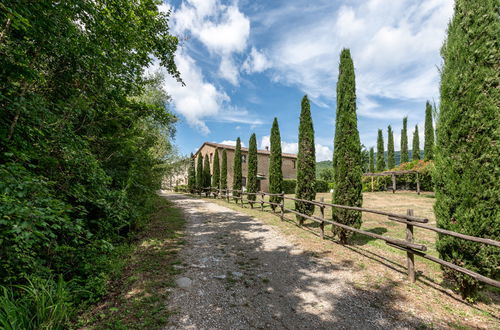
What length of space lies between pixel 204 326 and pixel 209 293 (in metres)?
0.84

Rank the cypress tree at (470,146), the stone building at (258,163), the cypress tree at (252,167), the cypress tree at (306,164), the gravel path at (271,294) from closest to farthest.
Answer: the gravel path at (271,294) < the cypress tree at (470,146) < the cypress tree at (306,164) < the cypress tree at (252,167) < the stone building at (258,163)

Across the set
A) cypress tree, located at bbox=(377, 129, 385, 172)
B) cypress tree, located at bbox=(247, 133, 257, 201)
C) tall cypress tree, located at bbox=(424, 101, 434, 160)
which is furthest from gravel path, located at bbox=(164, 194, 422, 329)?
cypress tree, located at bbox=(377, 129, 385, 172)

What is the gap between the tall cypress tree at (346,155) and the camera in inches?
263

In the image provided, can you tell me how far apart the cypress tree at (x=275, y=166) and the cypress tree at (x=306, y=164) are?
10.9 feet

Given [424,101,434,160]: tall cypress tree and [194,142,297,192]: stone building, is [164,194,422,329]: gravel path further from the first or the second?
[424,101,434,160]: tall cypress tree

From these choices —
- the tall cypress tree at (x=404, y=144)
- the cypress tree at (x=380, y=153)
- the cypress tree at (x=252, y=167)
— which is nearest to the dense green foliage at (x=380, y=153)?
the cypress tree at (x=380, y=153)

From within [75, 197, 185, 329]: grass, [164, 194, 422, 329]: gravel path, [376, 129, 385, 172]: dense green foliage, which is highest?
[376, 129, 385, 172]: dense green foliage

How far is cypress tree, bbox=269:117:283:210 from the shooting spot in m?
13.7

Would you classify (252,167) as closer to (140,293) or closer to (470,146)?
(140,293)

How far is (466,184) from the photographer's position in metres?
3.59

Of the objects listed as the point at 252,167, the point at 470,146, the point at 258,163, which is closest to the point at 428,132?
the point at 258,163

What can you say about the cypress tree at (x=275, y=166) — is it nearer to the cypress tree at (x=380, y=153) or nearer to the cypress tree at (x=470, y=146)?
the cypress tree at (x=470, y=146)

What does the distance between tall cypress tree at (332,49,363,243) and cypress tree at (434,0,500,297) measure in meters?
2.75

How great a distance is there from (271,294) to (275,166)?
10.7 metres
